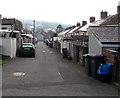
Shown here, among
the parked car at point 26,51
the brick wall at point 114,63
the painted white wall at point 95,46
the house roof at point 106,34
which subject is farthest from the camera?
the parked car at point 26,51

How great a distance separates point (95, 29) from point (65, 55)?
1199 cm

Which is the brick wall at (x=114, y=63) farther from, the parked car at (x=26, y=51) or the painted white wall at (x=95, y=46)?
the parked car at (x=26, y=51)

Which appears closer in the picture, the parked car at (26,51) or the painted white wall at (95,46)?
the painted white wall at (95,46)

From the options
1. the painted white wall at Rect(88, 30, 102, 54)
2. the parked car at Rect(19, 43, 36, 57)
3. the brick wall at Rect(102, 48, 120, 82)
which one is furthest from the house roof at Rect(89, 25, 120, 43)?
the parked car at Rect(19, 43, 36, 57)

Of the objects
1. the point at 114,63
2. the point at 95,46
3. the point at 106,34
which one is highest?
the point at 106,34

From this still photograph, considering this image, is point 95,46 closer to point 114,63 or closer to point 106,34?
point 106,34

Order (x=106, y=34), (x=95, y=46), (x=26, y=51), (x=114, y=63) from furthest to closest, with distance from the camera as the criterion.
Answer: (x=26, y=51) → (x=95, y=46) → (x=106, y=34) → (x=114, y=63)

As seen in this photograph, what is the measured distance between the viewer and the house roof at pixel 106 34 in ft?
51.5

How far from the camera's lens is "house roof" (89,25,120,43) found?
51.5 ft

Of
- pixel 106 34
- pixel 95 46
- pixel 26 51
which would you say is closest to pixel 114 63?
pixel 106 34

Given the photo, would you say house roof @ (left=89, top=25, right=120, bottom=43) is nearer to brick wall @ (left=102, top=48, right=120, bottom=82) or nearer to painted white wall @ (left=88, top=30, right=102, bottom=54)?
painted white wall @ (left=88, top=30, right=102, bottom=54)

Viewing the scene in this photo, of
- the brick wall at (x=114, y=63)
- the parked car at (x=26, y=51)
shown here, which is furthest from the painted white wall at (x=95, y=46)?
the parked car at (x=26, y=51)

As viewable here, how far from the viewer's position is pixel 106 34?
16656 millimetres

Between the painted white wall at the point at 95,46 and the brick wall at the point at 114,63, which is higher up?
the painted white wall at the point at 95,46
